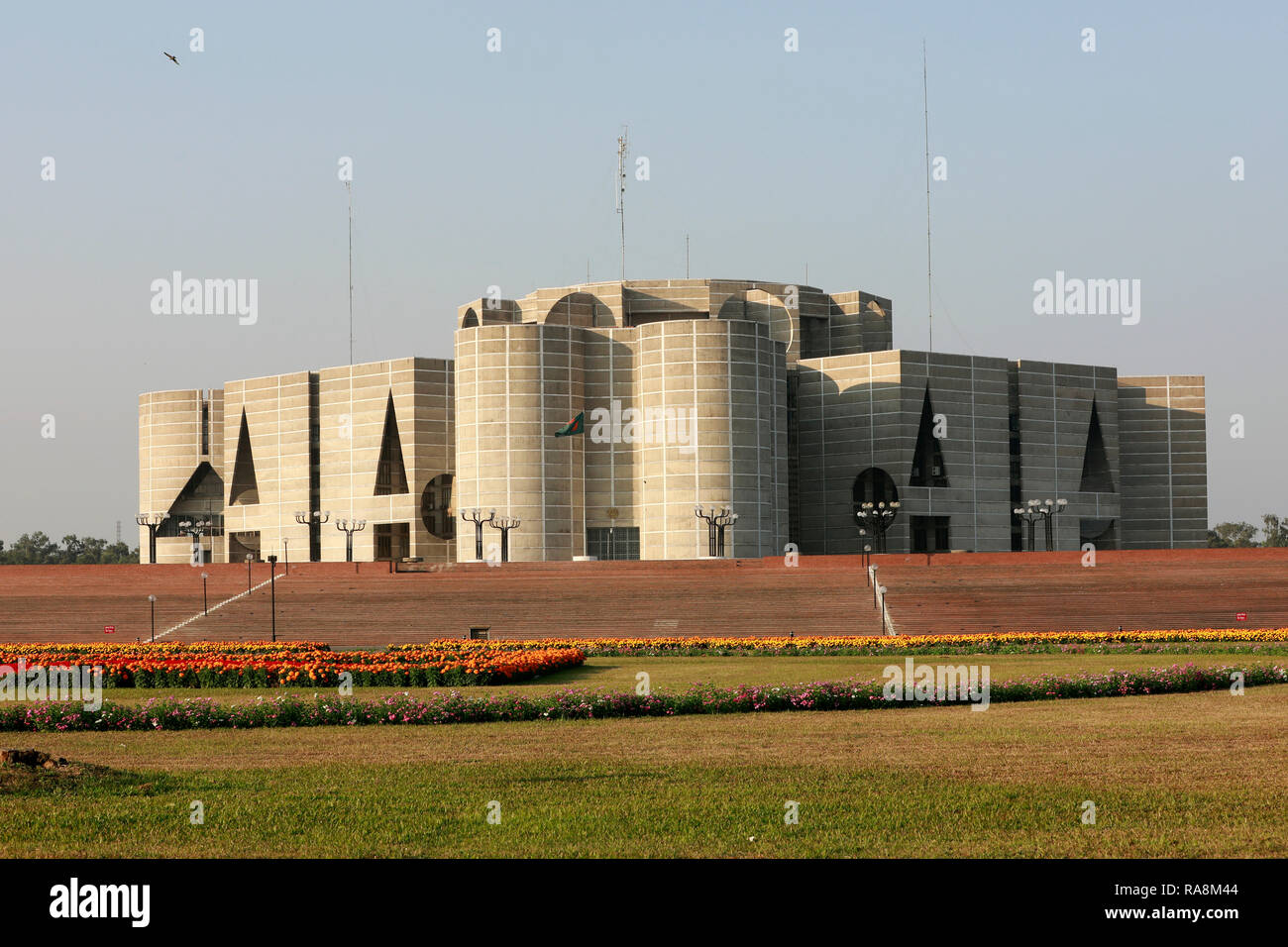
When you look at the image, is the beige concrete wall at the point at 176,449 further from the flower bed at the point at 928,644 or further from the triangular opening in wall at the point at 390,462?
the flower bed at the point at 928,644

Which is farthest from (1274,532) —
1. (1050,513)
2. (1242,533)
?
(1050,513)

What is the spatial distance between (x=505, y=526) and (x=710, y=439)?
12.1 metres

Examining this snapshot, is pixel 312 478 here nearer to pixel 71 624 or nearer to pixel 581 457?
pixel 581 457

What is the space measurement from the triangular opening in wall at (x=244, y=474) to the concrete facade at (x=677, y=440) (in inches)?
6.6

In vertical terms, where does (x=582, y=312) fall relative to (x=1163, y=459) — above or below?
above

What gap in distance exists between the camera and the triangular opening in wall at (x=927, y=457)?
3310 inches

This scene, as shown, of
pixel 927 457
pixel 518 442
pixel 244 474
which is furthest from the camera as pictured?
pixel 244 474

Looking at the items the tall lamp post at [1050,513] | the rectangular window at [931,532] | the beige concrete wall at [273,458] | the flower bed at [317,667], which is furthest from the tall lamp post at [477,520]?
the flower bed at [317,667]

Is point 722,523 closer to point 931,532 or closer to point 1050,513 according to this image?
point 931,532

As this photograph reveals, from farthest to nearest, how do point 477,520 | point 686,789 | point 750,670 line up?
point 477,520
point 750,670
point 686,789

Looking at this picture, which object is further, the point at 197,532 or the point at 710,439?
the point at 197,532

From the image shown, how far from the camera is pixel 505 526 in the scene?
79250mm

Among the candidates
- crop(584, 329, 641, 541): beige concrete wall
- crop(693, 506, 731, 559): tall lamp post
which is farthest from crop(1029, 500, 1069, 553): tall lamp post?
crop(584, 329, 641, 541): beige concrete wall

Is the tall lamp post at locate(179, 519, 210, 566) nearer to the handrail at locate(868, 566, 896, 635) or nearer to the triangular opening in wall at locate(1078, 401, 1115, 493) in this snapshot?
the handrail at locate(868, 566, 896, 635)
